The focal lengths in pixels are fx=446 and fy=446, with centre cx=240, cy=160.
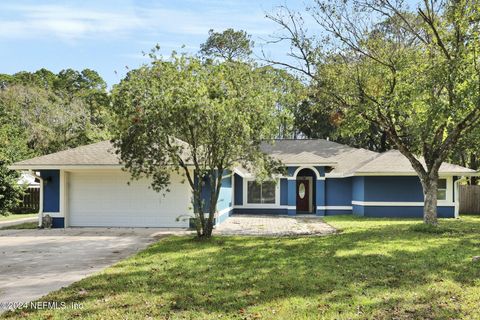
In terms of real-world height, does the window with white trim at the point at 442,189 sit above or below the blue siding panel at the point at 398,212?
above

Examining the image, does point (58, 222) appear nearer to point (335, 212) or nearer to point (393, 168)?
point (335, 212)

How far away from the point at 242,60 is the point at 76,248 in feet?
24.0

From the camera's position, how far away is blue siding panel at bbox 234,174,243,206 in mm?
25078

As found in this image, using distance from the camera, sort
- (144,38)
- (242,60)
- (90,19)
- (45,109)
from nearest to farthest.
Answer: (90,19) → (242,60) → (144,38) → (45,109)

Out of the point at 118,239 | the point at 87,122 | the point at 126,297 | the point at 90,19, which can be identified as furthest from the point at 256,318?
the point at 87,122

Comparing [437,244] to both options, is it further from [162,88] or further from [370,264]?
[162,88]

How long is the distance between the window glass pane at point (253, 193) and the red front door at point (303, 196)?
2.47 meters

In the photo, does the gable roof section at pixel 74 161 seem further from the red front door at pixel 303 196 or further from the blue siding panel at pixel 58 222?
the red front door at pixel 303 196

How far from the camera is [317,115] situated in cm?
3872

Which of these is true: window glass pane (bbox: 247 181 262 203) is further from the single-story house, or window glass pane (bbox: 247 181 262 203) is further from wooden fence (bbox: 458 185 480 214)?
wooden fence (bbox: 458 185 480 214)

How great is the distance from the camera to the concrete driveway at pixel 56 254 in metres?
7.85

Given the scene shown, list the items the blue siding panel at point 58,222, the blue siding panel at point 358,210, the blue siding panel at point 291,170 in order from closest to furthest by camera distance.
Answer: the blue siding panel at point 58,222 → the blue siding panel at point 358,210 → the blue siding panel at point 291,170

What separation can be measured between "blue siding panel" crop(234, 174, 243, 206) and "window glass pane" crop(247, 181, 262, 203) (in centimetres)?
40

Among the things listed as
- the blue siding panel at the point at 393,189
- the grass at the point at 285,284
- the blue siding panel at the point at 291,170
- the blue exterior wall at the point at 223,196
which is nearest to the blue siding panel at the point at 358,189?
the blue siding panel at the point at 393,189
